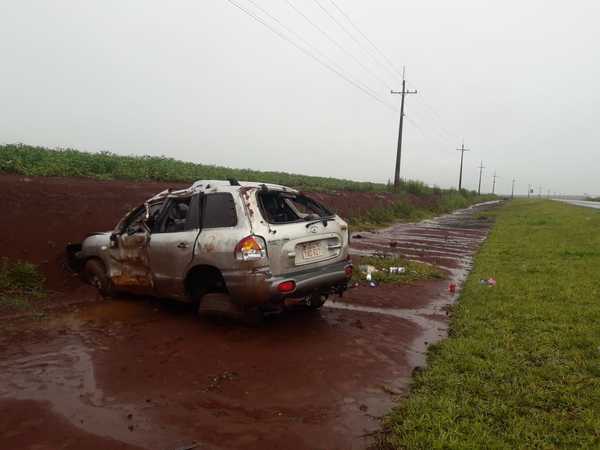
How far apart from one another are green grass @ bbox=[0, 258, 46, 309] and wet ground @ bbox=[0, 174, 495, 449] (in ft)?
2.53

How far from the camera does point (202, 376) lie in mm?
3984

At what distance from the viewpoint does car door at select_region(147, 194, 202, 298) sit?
5.16 meters

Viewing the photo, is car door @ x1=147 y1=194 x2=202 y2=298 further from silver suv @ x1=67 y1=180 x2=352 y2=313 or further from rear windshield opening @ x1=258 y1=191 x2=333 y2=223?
rear windshield opening @ x1=258 y1=191 x2=333 y2=223

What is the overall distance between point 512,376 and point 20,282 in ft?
22.1

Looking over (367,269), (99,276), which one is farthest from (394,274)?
(99,276)

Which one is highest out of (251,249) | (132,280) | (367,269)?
(251,249)

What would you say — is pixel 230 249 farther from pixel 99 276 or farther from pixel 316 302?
pixel 99 276

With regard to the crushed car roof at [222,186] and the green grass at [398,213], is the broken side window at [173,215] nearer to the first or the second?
the crushed car roof at [222,186]

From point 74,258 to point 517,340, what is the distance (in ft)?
21.5

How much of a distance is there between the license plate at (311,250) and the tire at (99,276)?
3.14 metres

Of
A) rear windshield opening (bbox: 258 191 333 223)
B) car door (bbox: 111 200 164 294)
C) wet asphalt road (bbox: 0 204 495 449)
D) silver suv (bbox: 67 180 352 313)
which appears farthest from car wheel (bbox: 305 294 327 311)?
car door (bbox: 111 200 164 294)

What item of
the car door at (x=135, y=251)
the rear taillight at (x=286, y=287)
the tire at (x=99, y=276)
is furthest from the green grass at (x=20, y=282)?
the rear taillight at (x=286, y=287)

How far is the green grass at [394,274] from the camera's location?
8327 millimetres

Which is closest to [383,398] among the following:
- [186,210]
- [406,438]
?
[406,438]
